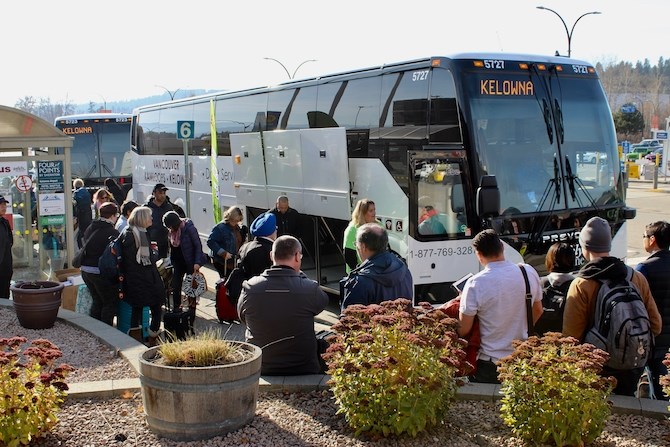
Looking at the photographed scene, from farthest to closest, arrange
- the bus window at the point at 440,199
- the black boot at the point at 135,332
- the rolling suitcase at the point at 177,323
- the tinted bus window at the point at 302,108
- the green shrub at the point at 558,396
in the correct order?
the tinted bus window at the point at 302,108
the bus window at the point at 440,199
the black boot at the point at 135,332
the rolling suitcase at the point at 177,323
the green shrub at the point at 558,396

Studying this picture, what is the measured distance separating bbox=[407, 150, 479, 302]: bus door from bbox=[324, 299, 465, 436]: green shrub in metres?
4.88

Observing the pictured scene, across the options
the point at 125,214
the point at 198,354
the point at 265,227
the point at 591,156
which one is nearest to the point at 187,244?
the point at 125,214

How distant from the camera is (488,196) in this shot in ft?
30.1

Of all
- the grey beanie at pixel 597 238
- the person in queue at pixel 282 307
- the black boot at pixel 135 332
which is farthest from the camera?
the black boot at pixel 135 332

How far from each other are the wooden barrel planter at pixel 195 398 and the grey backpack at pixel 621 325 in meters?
2.42

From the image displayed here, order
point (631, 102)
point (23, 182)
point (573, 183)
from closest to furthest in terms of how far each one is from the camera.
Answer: point (573, 183)
point (23, 182)
point (631, 102)

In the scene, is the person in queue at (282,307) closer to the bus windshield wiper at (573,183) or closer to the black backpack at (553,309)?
the black backpack at (553,309)

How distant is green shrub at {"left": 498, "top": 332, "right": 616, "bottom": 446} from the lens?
4.48m

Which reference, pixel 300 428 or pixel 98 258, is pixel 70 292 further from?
pixel 300 428

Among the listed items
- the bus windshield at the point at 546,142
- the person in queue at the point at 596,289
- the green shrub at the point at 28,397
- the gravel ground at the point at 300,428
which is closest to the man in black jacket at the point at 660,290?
the person in queue at the point at 596,289

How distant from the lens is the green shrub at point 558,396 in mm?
4477

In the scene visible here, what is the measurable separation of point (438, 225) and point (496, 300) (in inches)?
172

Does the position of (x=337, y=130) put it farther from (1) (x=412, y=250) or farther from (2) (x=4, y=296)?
(2) (x=4, y=296)

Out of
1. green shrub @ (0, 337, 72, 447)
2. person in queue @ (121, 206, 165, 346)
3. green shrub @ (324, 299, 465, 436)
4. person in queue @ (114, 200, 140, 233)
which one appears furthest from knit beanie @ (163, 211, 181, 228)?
green shrub @ (324, 299, 465, 436)
